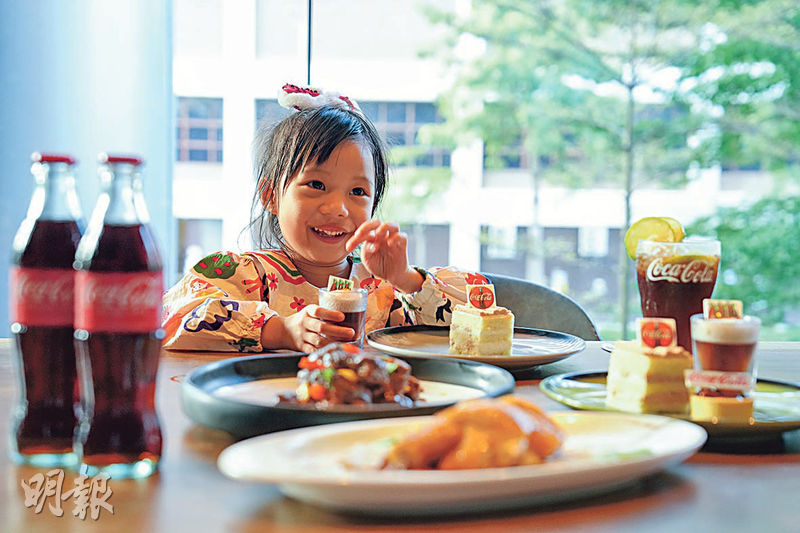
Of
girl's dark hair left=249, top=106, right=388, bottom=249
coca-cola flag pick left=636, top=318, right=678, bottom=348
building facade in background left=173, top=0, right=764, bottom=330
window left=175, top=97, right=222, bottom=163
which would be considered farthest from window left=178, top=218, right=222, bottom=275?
coca-cola flag pick left=636, top=318, right=678, bottom=348

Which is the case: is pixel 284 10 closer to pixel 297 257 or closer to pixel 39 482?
pixel 297 257

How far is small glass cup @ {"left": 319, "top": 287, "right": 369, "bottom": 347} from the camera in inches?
58.3

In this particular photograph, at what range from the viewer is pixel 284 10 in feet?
17.8

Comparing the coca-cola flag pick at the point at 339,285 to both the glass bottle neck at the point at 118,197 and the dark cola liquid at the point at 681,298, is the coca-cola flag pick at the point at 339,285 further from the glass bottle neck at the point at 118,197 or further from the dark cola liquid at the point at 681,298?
the glass bottle neck at the point at 118,197

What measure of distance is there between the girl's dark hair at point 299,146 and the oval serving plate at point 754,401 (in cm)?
118

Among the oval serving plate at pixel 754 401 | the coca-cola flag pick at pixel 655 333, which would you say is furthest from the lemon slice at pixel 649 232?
the coca-cola flag pick at pixel 655 333

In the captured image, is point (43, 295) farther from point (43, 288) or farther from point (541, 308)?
point (541, 308)

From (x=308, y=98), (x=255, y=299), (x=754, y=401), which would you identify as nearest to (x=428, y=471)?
(x=754, y=401)

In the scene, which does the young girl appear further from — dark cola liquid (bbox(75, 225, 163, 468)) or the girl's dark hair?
dark cola liquid (bbox(75, 225, 163, 468))

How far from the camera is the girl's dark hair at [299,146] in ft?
7.08

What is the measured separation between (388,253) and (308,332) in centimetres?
46

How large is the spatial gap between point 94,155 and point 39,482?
11.4 feet

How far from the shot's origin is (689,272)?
133cm

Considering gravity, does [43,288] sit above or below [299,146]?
below
